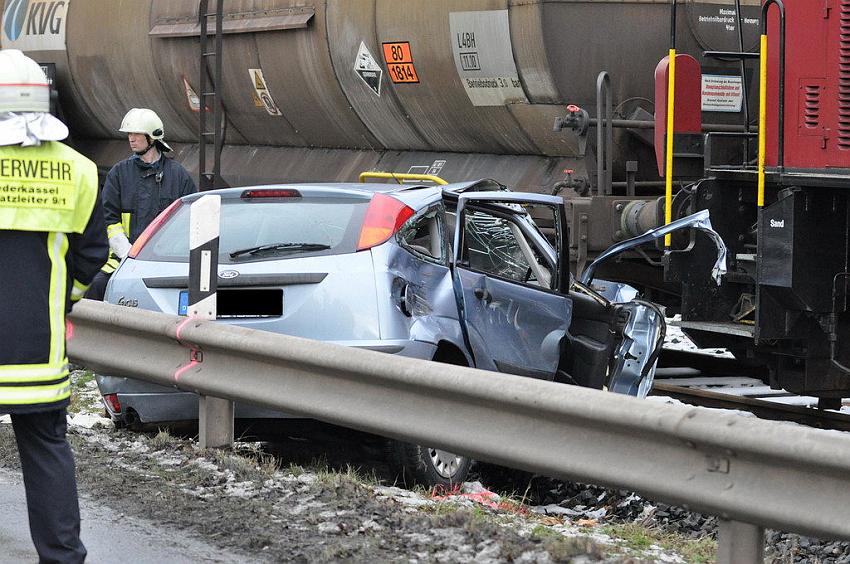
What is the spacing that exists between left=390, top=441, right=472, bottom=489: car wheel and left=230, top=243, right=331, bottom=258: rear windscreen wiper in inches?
37.1

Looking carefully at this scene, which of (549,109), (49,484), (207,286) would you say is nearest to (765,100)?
(549,109)

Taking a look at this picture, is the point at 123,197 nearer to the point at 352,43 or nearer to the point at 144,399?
the point at 144,399

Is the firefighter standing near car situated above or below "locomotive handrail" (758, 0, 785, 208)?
below

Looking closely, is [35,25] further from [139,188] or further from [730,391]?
[730,391]

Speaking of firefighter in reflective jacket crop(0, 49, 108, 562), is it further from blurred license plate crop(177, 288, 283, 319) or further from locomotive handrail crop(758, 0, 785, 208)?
locomotive handrail crop(758, 0, 785, 208)

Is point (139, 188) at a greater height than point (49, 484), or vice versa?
point (139, 188)

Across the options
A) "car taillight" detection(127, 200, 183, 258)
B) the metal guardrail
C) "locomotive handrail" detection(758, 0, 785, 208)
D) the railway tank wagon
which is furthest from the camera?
the railway tank wagon

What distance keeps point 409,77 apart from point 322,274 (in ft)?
18.7

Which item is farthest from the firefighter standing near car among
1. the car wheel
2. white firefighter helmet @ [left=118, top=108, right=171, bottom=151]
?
the car wheel

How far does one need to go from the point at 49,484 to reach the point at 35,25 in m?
14.3

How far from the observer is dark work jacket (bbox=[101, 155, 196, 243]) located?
8445mm

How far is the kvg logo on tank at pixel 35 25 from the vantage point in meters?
16.7

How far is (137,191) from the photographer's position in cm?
846

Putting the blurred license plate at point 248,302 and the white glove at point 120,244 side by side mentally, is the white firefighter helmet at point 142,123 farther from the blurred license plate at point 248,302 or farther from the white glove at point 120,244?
the blurred license plate at point 248,302
